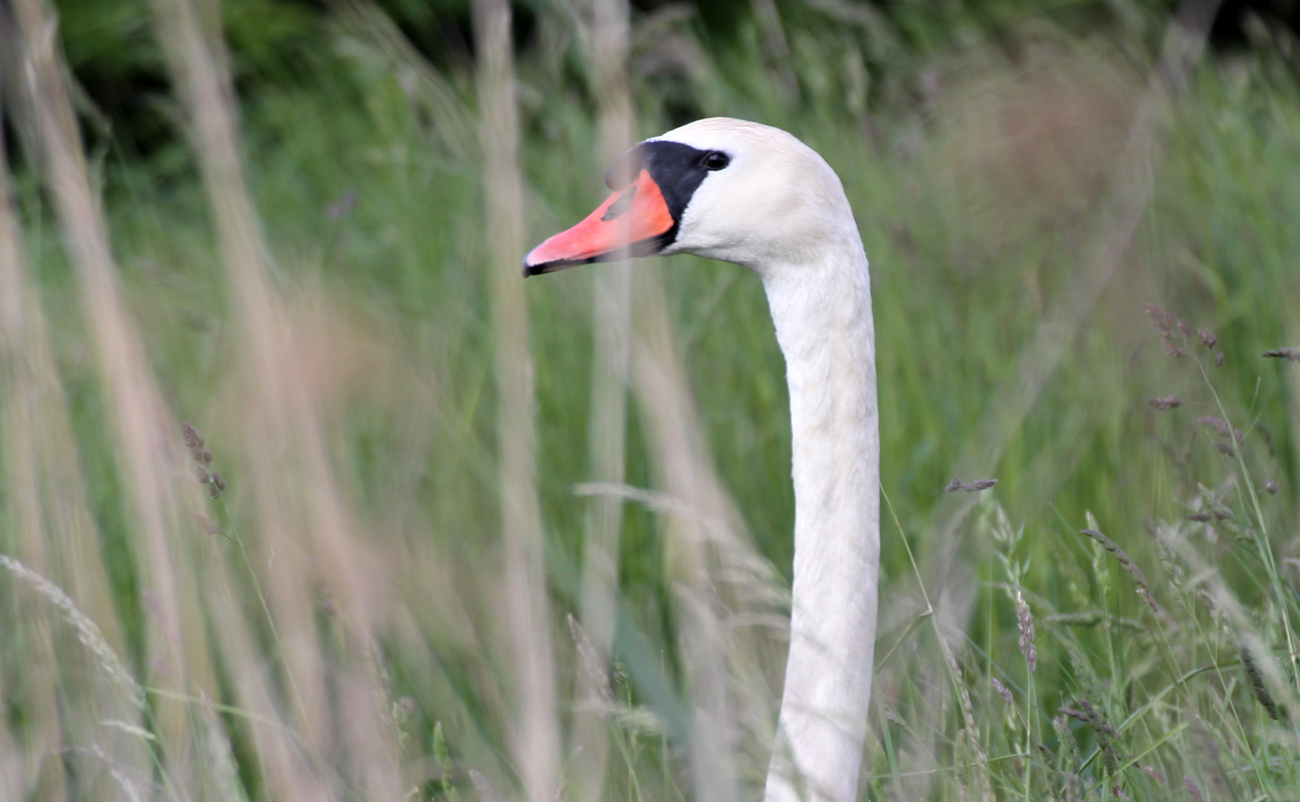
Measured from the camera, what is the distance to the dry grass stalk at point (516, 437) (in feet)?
4.15

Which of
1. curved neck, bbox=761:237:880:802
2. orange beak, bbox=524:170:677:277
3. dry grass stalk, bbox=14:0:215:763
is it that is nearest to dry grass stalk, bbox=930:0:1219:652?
curved neck, bbox=761:237:880:802

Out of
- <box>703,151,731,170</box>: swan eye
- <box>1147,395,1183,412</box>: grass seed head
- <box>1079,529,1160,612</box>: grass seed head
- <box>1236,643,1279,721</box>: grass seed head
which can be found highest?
<box>703,151,731,170</box>: swan eye

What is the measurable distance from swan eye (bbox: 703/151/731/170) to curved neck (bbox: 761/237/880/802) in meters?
0.17

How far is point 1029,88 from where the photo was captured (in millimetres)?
3162

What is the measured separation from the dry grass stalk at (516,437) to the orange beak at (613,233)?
0.48ft

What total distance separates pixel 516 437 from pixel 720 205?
46cm

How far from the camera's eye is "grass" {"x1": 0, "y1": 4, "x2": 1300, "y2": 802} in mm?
1351

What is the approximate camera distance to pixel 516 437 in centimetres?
133

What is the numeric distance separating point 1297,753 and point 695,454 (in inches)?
29.4

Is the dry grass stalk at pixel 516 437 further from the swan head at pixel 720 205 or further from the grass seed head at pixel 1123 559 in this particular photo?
the grass seed head at pixel 1123 559

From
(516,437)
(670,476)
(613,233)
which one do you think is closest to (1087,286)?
(613,233)

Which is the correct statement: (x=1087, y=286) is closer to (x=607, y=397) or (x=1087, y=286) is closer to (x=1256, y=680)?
(x=1256, y=680)

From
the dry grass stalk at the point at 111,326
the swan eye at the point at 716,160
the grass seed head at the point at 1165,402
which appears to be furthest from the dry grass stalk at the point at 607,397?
the grass seed head at the point at 1165,402

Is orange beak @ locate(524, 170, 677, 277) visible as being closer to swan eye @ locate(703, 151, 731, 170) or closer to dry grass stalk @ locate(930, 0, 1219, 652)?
swan eye @ locate(703, 151, 731, 170)
